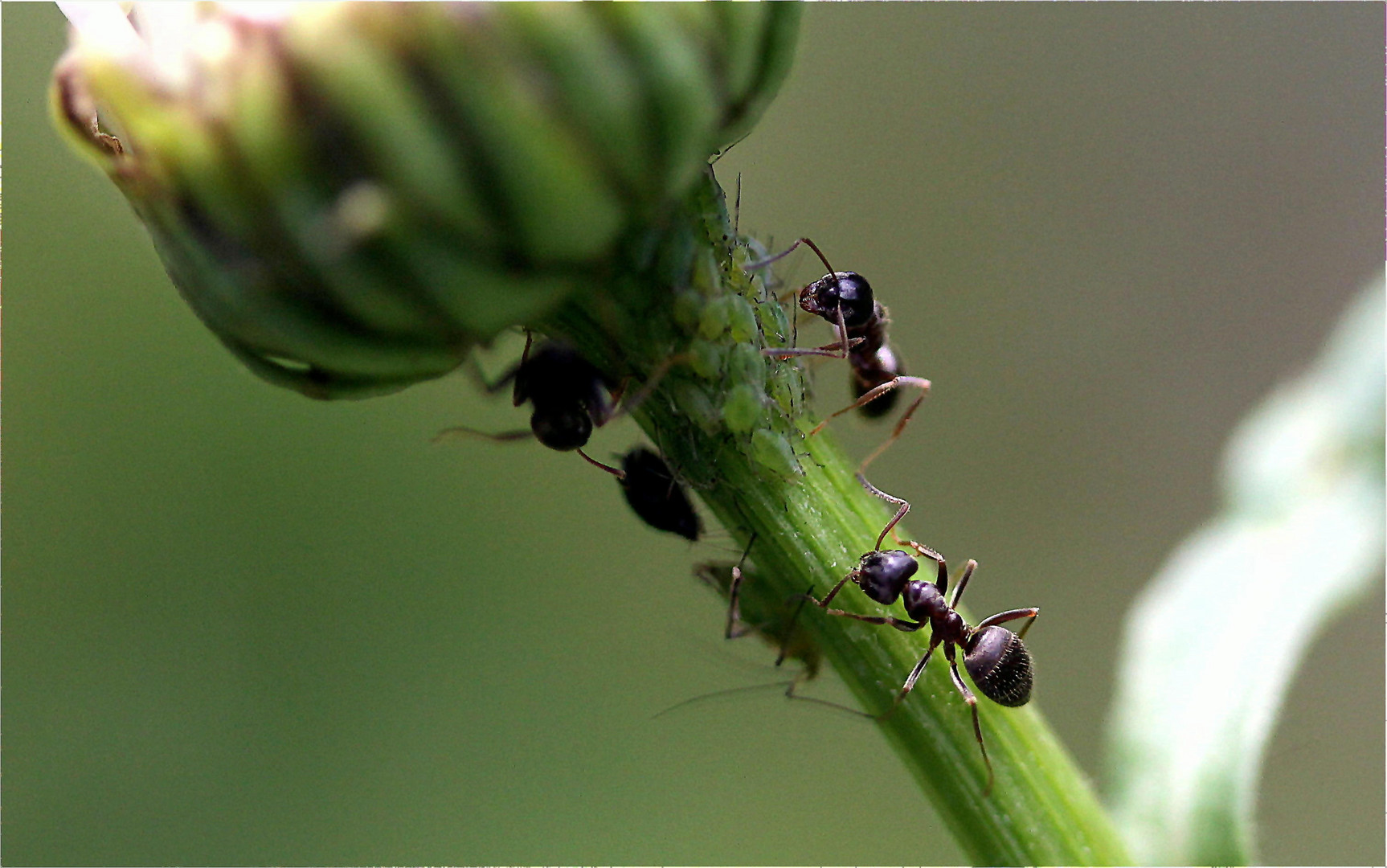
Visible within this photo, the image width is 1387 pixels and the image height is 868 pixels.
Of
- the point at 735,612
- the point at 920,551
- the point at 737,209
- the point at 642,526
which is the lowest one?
the point at 642,526

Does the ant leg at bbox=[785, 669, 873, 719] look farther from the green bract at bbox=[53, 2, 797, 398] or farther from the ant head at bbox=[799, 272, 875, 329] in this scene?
the green bract at bbox=[53, 2, 797, 398]

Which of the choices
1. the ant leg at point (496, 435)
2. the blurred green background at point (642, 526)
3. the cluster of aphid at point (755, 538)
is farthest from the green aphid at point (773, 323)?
the blurred green background at point (642, 526)

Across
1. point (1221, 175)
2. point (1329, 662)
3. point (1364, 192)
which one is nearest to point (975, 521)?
point (1329, 662)

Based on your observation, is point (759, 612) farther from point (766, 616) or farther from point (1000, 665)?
point (1000, 665)

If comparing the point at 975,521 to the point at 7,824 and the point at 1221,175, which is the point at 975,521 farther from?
the point at 7,824

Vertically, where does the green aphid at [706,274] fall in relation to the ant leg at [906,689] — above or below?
above

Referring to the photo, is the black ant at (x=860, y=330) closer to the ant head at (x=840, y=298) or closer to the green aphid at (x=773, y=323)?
the ant head at (x=840, y=298)

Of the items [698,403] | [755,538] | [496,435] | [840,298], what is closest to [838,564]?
[755,538]
